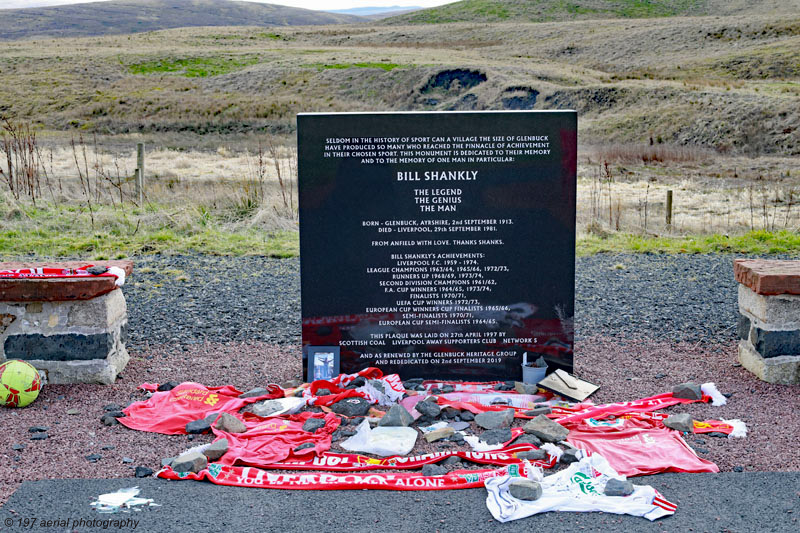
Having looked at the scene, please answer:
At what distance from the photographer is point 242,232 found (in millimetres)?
11266

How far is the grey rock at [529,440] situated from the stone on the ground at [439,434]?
1.27 ft

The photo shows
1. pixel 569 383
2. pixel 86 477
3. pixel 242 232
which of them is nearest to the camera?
pixel 86 477

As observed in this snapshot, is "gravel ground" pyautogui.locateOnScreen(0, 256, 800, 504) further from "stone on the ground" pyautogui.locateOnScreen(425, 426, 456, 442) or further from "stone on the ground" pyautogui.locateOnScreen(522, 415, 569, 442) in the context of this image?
"stone on the ground" pyautogui.locateOnScreen(425, 426, 456, 442)

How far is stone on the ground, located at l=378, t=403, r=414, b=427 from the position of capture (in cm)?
461

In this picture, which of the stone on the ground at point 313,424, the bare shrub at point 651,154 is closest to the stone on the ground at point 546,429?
the stone on the ground at point 313,424

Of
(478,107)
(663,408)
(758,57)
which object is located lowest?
(663,408)

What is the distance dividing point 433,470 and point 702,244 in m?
8.10

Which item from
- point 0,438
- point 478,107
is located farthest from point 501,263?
point 478,107

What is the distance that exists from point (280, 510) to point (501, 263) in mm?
2541

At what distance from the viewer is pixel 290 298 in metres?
8.07

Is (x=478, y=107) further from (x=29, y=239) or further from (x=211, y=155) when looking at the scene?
(x=29, y=239)

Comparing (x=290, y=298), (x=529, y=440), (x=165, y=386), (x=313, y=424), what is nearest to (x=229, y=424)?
(x=313, y=424)

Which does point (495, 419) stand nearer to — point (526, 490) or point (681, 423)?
point (526, 490)


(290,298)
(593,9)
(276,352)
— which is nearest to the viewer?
(276,352)
